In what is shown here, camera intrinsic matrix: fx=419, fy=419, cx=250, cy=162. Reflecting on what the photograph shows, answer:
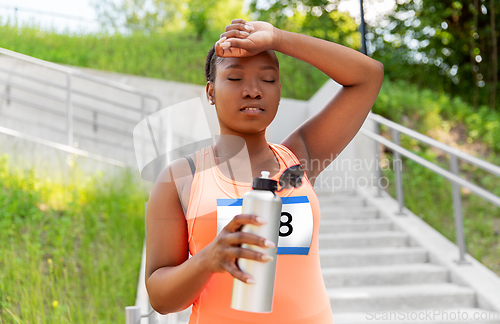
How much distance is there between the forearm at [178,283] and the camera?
678mm

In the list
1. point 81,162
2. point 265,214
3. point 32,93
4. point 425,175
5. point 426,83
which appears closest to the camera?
point 265,214

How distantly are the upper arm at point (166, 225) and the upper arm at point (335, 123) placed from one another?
12.9 inches

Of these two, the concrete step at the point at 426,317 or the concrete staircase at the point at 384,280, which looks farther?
the concrete staircase at the point at 384,280

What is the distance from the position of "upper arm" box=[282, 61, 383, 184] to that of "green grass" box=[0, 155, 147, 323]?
2131 mm

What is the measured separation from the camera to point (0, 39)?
2785mm

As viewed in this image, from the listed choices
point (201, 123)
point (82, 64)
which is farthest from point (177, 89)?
point (201, 123)

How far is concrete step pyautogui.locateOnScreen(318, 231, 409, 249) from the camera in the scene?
4082 millimetres

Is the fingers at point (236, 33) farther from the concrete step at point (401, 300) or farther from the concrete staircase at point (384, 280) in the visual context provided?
the concrete step at point (401, 300)

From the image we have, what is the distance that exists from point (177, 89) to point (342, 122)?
283 inches

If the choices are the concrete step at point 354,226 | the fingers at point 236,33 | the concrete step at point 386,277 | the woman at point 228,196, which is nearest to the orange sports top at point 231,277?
the woman at point 228,196

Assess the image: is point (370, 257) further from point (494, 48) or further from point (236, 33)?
point (494, 48)

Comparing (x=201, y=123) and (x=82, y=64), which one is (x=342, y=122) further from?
(x=82, y=64)

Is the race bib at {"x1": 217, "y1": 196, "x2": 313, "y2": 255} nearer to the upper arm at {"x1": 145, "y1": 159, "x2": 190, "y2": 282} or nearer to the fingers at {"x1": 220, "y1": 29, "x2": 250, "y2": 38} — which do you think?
the upper arm at {"x1": 145, "y1": 159, "x2": 190, "y2": 282}

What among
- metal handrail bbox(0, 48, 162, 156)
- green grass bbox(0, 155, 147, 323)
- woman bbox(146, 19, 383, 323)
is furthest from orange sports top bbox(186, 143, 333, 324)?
metal handrail bbox(0, 48, 162, 156)
